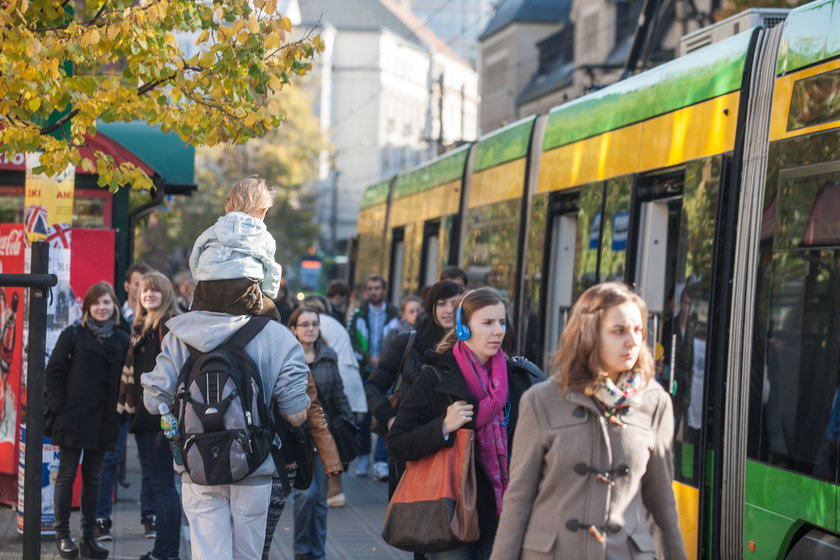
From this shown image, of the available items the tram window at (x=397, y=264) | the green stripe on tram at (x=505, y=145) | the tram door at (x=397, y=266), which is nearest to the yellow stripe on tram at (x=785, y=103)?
the green stripe on tram at (x=505, y=145)

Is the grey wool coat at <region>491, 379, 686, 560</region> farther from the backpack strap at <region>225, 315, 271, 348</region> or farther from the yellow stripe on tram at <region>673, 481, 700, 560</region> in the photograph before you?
the yellow stripe on tram at <region>673, 481, 700, 560</region>

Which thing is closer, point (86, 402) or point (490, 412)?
point (490, 412)

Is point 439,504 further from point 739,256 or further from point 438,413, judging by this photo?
point 739,256

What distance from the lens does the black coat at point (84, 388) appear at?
9.06 meters

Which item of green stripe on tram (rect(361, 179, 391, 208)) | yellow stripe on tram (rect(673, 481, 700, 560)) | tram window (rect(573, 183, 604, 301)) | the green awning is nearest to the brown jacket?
yellow stripe on tram (rect(673, 481, 700, 560))

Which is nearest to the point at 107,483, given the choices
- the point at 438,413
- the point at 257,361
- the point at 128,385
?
the point at 128,385

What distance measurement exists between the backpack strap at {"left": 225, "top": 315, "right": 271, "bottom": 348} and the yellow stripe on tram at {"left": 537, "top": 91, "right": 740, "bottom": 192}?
309cm

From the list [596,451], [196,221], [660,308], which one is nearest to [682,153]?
[660,308]

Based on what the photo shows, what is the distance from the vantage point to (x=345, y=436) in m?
8.12

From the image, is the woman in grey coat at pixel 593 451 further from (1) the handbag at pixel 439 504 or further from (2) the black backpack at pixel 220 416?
(2) the black backpack at pixel 220 416

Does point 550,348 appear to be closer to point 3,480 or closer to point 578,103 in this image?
point 578,103

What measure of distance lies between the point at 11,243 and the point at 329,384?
2.96m

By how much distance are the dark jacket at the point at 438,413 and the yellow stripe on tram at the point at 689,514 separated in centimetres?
223

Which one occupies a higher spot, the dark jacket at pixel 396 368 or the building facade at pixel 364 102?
the building facade at pixel 364 102
